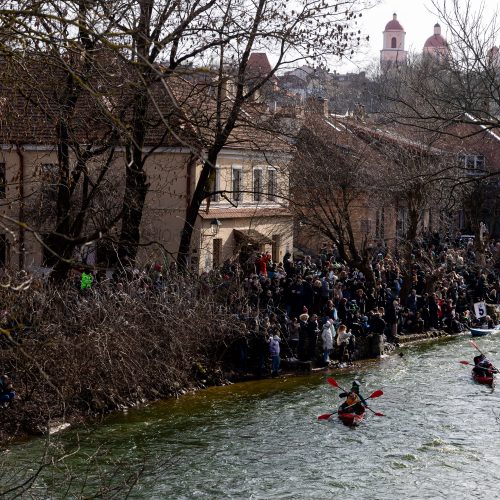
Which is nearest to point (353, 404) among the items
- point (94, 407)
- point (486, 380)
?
point (94, 407)

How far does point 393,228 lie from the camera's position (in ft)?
146

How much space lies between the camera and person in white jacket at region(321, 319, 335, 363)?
26.4 metres

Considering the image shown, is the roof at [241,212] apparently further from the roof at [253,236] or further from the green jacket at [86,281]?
the green jacket at [86,281]

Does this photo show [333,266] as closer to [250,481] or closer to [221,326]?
[221,326]

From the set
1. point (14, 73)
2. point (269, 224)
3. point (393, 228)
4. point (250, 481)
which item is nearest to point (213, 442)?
point (250, 481)

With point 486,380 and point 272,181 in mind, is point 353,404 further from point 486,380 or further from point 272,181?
point 272,181

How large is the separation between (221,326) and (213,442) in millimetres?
5424

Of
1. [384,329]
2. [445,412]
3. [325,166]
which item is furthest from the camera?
[325,166]

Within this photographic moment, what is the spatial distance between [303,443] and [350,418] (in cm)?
199

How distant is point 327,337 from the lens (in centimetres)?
2653

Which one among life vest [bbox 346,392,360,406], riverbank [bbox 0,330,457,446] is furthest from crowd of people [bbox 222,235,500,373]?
life vest [bbox 346,392,360,406]

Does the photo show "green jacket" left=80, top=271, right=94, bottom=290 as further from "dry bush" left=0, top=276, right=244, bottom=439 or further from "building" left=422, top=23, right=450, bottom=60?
"building" left=422, top=23, right=450, bottom=60

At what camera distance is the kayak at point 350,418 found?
21.1 metres

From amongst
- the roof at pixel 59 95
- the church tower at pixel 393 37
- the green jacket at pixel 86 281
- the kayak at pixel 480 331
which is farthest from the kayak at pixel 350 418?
the church tower at pixel 393 37
